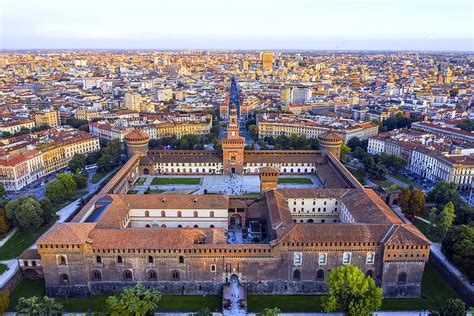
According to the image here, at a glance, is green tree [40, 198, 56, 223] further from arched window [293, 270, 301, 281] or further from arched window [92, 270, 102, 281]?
arched window [293, 270, 301, 281]

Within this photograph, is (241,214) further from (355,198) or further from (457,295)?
(457,295)

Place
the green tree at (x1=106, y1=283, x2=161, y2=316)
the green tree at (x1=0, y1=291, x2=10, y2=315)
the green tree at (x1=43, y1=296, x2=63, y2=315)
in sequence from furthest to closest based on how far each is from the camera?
the green tree at (x1=0, y1=291, x2=10, y2=315) < the green tree at (x1=43, y1=296, x2=63, y2=315) < the green tree at (x1=106, y1=283, x2=161, y2=316)

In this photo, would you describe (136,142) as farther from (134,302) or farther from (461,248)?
(461,248)

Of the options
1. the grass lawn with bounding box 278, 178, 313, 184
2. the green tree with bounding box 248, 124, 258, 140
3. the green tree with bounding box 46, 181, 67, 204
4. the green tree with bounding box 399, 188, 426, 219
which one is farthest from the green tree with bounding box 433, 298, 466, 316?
the green tree with bounding box 248, 124, 258, 140

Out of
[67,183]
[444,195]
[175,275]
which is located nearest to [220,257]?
[175,275]

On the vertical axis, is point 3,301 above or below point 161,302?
above

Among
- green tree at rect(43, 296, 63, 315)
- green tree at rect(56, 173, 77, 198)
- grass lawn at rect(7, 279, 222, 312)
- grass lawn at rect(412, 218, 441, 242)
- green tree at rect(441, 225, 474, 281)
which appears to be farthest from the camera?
green tree at rect(56, 173, 77, 198)
